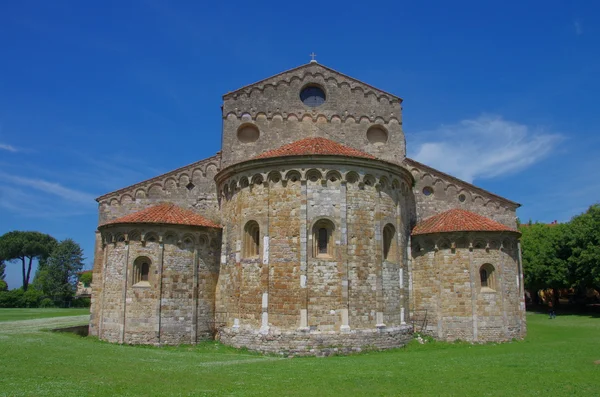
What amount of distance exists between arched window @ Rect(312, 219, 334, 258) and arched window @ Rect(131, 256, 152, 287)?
7936mm

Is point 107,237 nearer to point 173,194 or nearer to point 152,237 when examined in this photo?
point 152,237

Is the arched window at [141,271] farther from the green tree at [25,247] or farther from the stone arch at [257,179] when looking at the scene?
the green tree at [25,247]

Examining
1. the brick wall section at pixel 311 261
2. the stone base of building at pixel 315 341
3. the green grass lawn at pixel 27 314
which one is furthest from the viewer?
the green grass lawn at pixel 27 314

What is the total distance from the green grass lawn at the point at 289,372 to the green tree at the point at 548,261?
2345 centimetres

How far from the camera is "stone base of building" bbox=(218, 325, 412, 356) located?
1747 cm

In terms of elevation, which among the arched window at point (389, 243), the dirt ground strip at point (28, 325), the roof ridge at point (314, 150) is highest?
the roof ridge at point (314, 150)

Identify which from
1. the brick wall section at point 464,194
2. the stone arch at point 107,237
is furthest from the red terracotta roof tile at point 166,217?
the brick wall section at point 464,194

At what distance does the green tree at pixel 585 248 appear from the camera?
3509 cm

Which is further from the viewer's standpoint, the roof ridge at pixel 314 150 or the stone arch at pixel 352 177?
the stone arch at pixel 352 177

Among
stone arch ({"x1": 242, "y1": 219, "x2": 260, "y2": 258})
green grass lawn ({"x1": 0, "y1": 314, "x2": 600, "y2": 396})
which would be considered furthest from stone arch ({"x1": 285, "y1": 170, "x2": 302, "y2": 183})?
green grass lawn ({"x1": 0, "y1": 314, "x2": 600, "y2": 396})

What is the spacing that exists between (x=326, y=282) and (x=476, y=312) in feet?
25.6

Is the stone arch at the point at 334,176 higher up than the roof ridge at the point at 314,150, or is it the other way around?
the roof ridge at the point at 314,150

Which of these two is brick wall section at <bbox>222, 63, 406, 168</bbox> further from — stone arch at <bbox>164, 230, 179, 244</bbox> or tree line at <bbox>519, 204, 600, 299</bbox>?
tree line at <bbox>519, 204, 600, 299</bbox>

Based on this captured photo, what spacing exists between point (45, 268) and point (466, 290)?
221ft
